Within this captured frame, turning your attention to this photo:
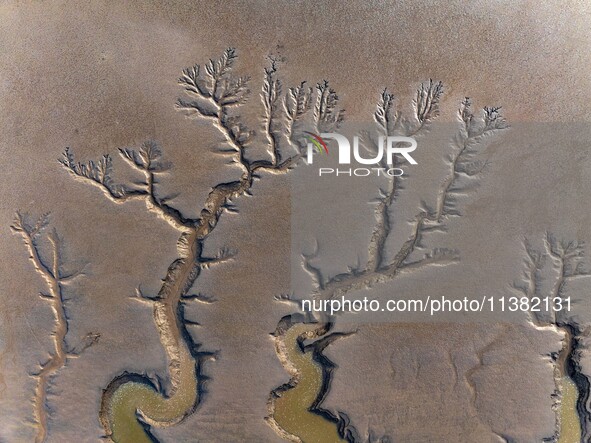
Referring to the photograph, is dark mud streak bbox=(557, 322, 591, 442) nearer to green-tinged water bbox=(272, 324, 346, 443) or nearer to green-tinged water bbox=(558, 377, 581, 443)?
green-tinged water bbox=(558, 377, 581, 443)

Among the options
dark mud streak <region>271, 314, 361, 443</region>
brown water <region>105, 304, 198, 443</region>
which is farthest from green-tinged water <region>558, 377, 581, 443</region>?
brown water <region>105, 304, 198, 443</region>

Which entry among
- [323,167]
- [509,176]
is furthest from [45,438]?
[509,176]

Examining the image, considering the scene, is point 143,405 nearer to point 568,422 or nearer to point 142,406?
point 142,406

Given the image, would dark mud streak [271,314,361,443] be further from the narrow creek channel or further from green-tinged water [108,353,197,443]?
the narrow creek channel

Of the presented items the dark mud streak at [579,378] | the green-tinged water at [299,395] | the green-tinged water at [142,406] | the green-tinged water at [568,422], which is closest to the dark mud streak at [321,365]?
the green-tinged water at [299,395]

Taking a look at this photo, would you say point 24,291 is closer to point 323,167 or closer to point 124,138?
point 124,138

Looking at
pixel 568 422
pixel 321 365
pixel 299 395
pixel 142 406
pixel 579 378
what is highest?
pixel 321 365

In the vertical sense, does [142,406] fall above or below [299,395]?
below

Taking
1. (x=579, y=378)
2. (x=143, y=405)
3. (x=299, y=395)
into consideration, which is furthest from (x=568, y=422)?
(x=143, y=405)
